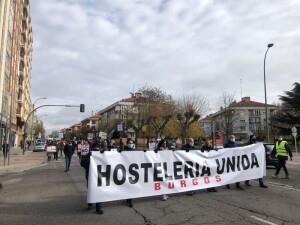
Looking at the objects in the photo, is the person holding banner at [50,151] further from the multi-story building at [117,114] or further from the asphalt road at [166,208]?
the multi-story building at [117,114]

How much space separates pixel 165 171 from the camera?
9727 mm

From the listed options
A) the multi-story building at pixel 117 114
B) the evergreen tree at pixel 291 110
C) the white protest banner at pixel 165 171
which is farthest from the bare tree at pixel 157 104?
the white protest banner at pixel 165 171

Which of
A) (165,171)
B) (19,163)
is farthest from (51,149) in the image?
(165,171)

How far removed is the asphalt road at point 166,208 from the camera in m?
7.21

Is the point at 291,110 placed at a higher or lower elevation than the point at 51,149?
higher

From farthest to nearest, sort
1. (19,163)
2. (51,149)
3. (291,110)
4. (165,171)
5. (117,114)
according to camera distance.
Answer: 1. (117,114)
2. (291,110)
3. (51,149)
4. (19,163)
5. (165,171)

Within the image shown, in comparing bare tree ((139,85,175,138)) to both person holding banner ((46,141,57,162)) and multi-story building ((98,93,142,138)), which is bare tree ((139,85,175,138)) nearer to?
multi-story building ((98,93,142,138))

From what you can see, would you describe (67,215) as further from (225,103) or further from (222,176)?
(225,103)

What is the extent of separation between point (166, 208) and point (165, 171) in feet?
4.91

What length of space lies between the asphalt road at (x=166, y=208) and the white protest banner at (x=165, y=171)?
351 mm

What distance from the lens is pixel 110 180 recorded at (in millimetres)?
8531

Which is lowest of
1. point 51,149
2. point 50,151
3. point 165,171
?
point 165,171

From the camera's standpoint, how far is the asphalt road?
7.21 metres

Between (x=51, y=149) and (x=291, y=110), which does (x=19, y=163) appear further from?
(x=291, y=110)
